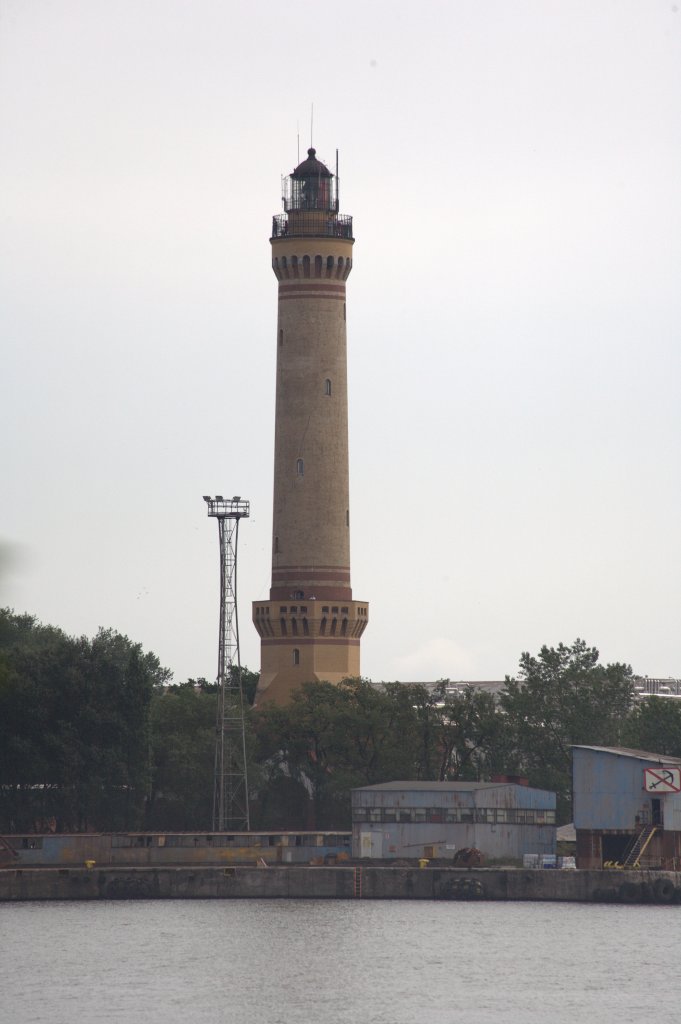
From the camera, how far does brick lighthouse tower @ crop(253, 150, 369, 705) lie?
17812 cm

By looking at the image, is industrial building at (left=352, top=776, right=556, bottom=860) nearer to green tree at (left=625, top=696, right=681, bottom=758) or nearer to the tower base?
the tower base

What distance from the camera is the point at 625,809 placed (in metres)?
150

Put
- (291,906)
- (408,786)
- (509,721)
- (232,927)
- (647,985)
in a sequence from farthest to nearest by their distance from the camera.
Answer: (509,721), (408,786), (291,906), (232,927), (647,985)

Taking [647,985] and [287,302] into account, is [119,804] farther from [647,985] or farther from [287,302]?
[647,985]

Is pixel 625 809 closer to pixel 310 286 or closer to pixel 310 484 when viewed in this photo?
pixel 310 484

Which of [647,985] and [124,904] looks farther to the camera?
[124,904]

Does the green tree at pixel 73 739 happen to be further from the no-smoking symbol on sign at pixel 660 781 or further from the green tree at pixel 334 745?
the no-smoking symbol on sign at pixel 660 781

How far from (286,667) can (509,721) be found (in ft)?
52.3

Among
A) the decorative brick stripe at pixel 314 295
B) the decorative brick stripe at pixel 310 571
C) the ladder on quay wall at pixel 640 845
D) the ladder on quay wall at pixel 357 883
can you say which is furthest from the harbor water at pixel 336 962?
the decorative brick stripe at pixel 314 295

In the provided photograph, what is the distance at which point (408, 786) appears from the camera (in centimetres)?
15662

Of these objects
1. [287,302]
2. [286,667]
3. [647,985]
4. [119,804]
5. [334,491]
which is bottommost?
[647,985]

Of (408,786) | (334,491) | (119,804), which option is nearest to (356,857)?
(408,786)

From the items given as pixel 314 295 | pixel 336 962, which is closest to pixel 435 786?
pixel 336 962

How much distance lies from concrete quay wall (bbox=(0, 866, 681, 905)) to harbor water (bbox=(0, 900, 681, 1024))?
86 cm
